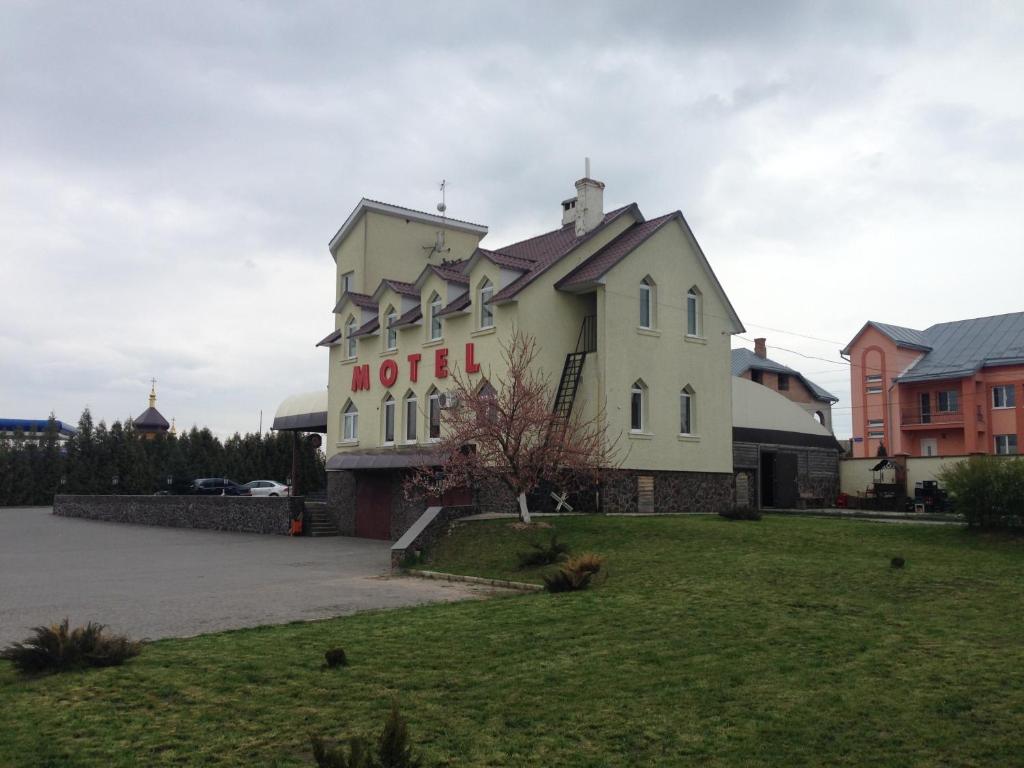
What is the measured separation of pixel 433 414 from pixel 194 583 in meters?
13.6

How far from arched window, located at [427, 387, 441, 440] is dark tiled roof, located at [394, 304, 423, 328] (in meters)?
2.81

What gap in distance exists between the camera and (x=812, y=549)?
18.3 meters

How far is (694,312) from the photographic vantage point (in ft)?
105

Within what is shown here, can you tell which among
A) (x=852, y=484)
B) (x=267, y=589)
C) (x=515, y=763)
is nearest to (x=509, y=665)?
(x=515, y=763)

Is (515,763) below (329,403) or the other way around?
below

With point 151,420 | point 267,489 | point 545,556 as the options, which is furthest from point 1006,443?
point 151,420

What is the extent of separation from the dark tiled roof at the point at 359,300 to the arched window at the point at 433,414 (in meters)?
6.36

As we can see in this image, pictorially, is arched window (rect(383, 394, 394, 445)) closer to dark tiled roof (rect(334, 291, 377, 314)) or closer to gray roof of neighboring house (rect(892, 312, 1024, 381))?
dark tiled roof (rect(334, 291, 377, 314))

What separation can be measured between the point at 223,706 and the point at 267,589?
9.98 metres

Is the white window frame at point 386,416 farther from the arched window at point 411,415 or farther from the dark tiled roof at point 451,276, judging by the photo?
the dark tiled roof at point 451,276

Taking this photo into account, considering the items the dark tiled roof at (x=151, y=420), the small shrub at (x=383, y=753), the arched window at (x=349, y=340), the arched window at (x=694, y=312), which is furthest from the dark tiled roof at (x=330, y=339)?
the dark tiled roof at (x=151, y=420)

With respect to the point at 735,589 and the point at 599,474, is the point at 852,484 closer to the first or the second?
the point at 599,474

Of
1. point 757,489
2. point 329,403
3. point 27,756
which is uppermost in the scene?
point 329,403

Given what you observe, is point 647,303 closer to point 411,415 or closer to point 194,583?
point 411,415
